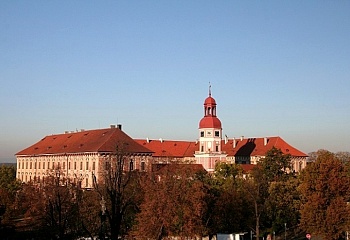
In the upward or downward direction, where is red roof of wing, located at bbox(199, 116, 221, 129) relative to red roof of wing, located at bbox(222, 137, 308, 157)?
upward

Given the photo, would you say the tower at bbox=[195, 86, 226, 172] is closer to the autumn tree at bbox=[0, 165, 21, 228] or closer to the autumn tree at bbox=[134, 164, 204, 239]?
the autumn tree at bbox=[0, 165, 21, 228]

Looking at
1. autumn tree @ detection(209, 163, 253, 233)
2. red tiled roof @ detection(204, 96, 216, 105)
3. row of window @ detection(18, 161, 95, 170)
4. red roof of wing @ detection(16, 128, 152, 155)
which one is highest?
red tiled roof @ detection(204, 96, 216, 105)

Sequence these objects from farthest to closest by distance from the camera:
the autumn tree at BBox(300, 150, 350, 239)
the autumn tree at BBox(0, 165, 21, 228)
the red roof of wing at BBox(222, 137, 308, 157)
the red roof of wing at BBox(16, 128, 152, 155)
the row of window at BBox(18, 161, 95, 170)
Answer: the red roof of wing at BBox(222, 137, 308, 157) < the row of window at BBox(18, 161, 95, 170) < the red roof of wing at BBox(16, 128, 152, 155) < the autumn tree at BBox(0, 165, 21, 228) < the autumn tree at BBox(300, 150, 350, 239)

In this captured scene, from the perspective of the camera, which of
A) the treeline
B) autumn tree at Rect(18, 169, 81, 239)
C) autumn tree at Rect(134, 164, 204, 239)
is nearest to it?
autumn tree at Rect(134, 164, 204, 239)

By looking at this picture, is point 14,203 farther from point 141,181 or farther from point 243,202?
point 243,202

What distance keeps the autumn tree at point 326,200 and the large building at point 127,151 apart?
2757cm

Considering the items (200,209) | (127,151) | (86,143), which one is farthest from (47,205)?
(86,143)

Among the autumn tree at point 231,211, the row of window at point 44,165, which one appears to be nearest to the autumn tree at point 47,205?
the autumn tree at point 231,211

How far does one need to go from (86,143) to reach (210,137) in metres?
21.6

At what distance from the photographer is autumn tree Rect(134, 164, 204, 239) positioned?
4065 cm

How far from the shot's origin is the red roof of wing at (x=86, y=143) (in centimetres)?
7888

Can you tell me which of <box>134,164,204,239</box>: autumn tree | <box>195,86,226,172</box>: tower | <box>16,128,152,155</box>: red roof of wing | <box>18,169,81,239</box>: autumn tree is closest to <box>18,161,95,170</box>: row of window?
<box>16,128,152,155</box>: red roof of wing

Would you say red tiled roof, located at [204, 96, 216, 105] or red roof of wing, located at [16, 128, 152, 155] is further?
red tiled roof, located at [204, 96, 216, 105]

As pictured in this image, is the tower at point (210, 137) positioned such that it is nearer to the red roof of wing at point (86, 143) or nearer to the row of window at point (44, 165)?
the red roof of wing at point (86, 143)
